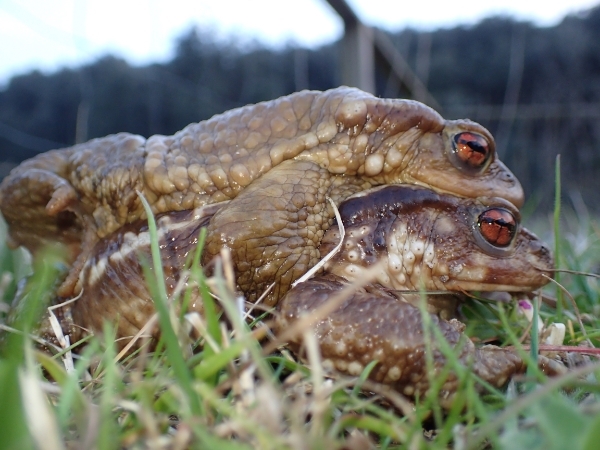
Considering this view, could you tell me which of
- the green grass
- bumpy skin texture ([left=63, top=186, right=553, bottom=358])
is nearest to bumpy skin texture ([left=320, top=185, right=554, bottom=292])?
bumpy skin texture ([left=63, top=186, right=553, bottom=358])

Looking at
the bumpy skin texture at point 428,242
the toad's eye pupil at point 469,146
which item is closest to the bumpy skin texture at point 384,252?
the bumpy skin texture at point 428,242

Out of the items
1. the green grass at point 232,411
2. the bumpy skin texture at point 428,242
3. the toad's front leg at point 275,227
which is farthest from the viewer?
the bumpy skin texture at point 428,242

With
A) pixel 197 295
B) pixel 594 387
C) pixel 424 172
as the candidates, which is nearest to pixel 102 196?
pixel 197 295

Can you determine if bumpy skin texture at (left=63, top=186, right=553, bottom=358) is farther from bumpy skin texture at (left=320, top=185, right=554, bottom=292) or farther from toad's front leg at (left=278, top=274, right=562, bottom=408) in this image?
toad's front leg at (left=278, top=274, right=562, bottom=408)

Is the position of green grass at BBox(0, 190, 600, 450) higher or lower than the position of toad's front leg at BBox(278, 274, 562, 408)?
higher

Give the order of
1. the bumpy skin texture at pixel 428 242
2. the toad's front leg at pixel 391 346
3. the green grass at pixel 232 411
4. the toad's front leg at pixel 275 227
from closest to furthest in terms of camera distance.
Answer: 1. the green grass at pixel 232 411
2. the toad's front leg at pixel 391 346
3. the toad's front leg at pixel 275 227
4. the bumpy skin texture at pixel 428 242

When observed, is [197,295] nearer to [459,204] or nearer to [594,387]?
[459,204]

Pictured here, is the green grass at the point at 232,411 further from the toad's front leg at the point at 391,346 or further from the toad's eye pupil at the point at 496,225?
the toad's eye pupil at the point at 496,225
